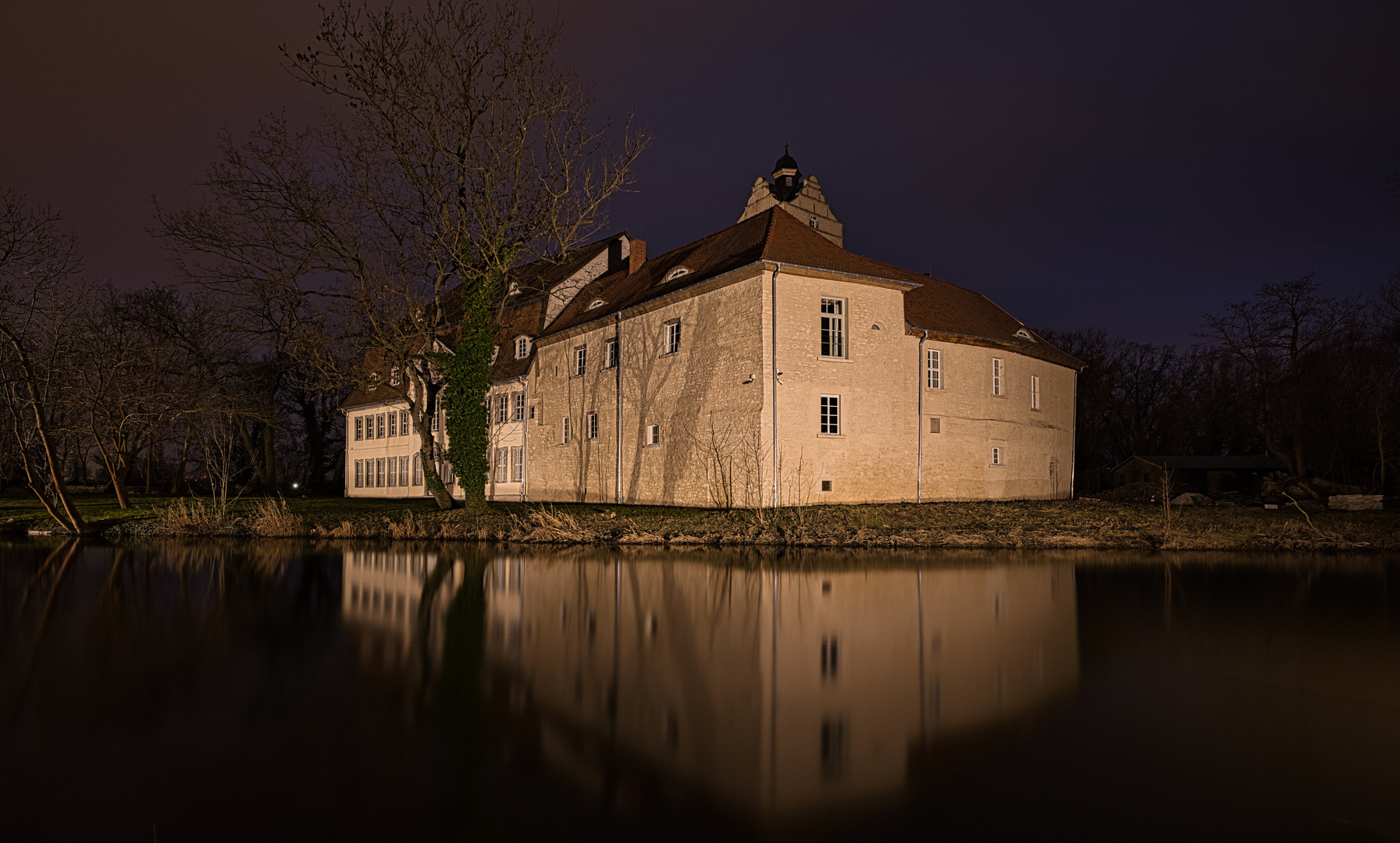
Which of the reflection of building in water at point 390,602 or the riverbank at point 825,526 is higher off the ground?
the riverbank at point 825,526

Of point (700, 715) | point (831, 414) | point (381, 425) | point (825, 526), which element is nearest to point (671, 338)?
point (831, 414)

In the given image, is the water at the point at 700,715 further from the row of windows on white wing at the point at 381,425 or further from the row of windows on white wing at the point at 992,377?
the row of windows on white wing at the point at 381,425

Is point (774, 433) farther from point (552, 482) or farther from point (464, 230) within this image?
point (552, 482)

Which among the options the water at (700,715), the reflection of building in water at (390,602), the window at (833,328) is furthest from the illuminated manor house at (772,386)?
the water at (700,715)

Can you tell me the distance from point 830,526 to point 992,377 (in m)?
13.5

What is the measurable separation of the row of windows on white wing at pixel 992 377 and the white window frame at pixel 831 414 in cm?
404

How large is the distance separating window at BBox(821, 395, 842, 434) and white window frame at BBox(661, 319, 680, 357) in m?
5.22

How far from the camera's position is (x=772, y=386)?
2242cm

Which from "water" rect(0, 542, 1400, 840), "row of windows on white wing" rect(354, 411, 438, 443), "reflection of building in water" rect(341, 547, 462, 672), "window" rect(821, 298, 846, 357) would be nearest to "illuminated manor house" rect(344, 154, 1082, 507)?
"window" rect(821, 298, 846, 357)

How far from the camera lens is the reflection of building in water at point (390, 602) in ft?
23.4

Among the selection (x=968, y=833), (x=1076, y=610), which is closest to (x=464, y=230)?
(x=1076, y=610)

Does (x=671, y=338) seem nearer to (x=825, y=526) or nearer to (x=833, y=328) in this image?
(x=833, y=328)

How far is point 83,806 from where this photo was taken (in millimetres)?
3715

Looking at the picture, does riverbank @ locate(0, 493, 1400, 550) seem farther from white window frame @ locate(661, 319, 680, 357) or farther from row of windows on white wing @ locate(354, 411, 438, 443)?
row of windows on white wing @ locate(354, 411, 438, 443)
